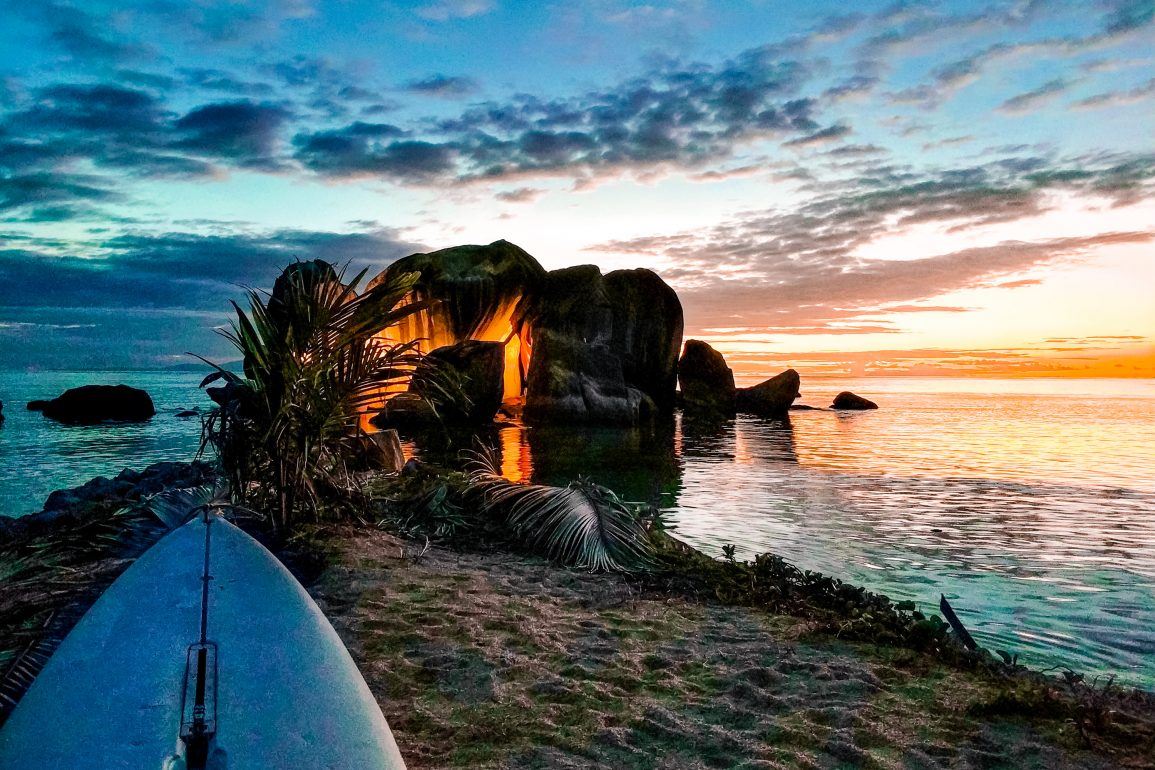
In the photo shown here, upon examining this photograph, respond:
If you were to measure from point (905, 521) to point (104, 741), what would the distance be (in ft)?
38.1

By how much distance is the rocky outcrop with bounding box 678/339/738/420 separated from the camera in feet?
154

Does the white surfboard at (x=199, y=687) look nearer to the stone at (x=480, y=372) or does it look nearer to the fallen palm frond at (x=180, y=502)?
the fallen palm frond at (x=180, y=502)

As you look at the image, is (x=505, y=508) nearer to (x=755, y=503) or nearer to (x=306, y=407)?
(x=306, y=407)

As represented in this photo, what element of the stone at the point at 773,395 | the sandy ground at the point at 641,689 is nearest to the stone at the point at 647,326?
the stone at the point at 773,395

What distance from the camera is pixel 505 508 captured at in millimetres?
8211

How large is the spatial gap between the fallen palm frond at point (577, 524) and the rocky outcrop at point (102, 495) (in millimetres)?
3014

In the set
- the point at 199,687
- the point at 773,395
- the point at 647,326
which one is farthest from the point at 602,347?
the point at 199,687

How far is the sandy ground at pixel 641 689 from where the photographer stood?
3.52 m

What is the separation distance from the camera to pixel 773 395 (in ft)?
151

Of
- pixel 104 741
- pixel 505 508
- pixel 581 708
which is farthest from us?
pixel 505 508

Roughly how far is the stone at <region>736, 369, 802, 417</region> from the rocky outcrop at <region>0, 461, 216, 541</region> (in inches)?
1496

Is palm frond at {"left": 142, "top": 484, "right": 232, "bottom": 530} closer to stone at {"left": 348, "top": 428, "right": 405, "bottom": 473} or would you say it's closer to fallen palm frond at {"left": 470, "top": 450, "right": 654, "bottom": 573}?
fallen palm frond at {"left": 470, "top": 450, "right": 654, "bottom": 573}

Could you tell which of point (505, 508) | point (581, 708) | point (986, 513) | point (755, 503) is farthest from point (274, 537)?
point (986, 513)

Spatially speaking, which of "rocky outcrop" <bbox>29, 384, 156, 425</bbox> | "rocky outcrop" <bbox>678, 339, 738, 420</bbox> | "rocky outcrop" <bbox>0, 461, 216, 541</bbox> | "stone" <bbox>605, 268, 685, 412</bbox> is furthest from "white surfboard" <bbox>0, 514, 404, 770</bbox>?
"rocky outcrop" <bbox>678, 339, 738, 420</bbox>
